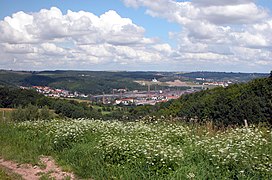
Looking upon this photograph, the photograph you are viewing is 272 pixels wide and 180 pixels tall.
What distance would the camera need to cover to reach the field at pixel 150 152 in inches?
Answer: 272

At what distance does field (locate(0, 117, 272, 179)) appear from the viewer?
6906mm

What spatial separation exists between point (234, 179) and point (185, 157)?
1.43 m

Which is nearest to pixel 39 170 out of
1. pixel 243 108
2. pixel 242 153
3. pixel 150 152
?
pixel 150 152

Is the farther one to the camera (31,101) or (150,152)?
(31,101)

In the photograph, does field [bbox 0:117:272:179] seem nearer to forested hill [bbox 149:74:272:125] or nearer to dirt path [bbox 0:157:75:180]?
dirt path [bbox 0:157:75:180]

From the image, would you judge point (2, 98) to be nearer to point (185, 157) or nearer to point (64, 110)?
point (64, 110)

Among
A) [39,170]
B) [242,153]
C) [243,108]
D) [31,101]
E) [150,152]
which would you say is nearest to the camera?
[242,153]

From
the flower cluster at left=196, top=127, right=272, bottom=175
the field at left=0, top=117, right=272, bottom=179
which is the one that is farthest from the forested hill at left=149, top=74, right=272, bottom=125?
the flower cluster at left=196, top=127, right=272, bottom=175

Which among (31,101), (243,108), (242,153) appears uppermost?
(242,153)

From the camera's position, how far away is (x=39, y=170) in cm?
952

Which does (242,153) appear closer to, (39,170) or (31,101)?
(39,170)

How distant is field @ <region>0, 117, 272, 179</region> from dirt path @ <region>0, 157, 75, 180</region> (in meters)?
0.24

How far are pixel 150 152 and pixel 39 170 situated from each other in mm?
3645

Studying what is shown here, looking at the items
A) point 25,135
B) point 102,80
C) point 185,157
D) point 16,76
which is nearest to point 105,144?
point 185,157
